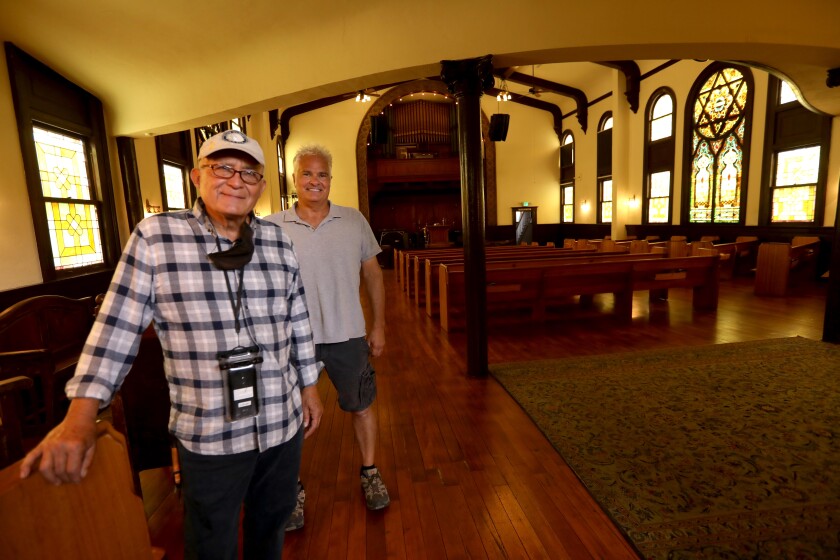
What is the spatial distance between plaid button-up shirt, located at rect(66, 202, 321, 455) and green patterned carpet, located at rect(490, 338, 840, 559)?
152 cm

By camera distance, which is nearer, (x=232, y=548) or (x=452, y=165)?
(x=232, y=548)

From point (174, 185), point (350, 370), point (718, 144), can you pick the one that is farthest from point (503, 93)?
point (350, 370)

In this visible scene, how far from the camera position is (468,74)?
3.11 meters

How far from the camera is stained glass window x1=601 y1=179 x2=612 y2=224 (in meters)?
12.1

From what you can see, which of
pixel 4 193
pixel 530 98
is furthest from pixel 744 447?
pixel 530 98

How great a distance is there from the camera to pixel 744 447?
7.14 ft

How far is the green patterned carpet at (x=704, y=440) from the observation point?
1.63 meters

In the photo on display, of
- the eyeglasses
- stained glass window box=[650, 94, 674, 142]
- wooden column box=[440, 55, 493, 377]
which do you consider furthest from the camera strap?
stained glass window box=[650, 94, 674, 142]

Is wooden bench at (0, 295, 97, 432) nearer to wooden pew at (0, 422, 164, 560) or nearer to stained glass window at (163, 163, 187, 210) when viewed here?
wooden pew at (0, 422, 164, 560)

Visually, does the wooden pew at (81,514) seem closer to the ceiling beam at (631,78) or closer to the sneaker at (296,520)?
the sneaker at (296,520)

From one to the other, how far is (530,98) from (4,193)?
14.3m

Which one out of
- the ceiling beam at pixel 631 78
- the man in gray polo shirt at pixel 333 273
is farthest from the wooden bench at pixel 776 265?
the man in gray polo shirt at pixel 333 273

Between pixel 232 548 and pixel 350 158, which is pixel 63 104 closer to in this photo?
pixel 232 548

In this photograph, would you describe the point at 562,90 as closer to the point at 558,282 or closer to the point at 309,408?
the point at 558,282
